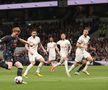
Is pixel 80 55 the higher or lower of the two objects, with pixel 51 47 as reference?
higher

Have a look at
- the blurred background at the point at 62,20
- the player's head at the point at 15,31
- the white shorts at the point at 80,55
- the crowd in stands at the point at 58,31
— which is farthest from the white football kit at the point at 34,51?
the crowd in stands at the point at 58,31

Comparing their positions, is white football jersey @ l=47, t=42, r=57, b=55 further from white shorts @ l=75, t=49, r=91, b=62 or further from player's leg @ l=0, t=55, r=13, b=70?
player's leg @ l=0, t=55, r=13, b=70

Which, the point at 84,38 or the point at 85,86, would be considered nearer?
the point at 85,86

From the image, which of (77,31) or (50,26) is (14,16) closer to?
(50,26)

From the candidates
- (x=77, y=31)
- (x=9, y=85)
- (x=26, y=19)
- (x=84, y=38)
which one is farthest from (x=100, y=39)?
(x=9, y=85)

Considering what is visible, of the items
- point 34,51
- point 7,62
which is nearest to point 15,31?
point 7,62

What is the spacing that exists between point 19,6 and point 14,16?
282 inches

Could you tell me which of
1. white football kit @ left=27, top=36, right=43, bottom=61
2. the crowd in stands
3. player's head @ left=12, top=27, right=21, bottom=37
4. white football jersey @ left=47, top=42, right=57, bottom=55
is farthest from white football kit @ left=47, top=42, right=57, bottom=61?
player's head @ left=12, top=27, right=21, bottom=37

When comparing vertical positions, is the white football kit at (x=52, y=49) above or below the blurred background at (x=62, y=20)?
below

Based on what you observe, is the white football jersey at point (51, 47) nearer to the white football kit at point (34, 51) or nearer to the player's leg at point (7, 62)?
the white football kit at point (34, 51)

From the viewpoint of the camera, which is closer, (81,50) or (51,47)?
(81,50)

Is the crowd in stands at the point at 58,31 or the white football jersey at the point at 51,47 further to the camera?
the crowd in stands at the point at 58,31

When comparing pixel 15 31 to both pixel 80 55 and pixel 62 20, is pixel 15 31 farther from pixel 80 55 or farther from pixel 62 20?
pixel 62 20

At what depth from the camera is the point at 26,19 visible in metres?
55.5
